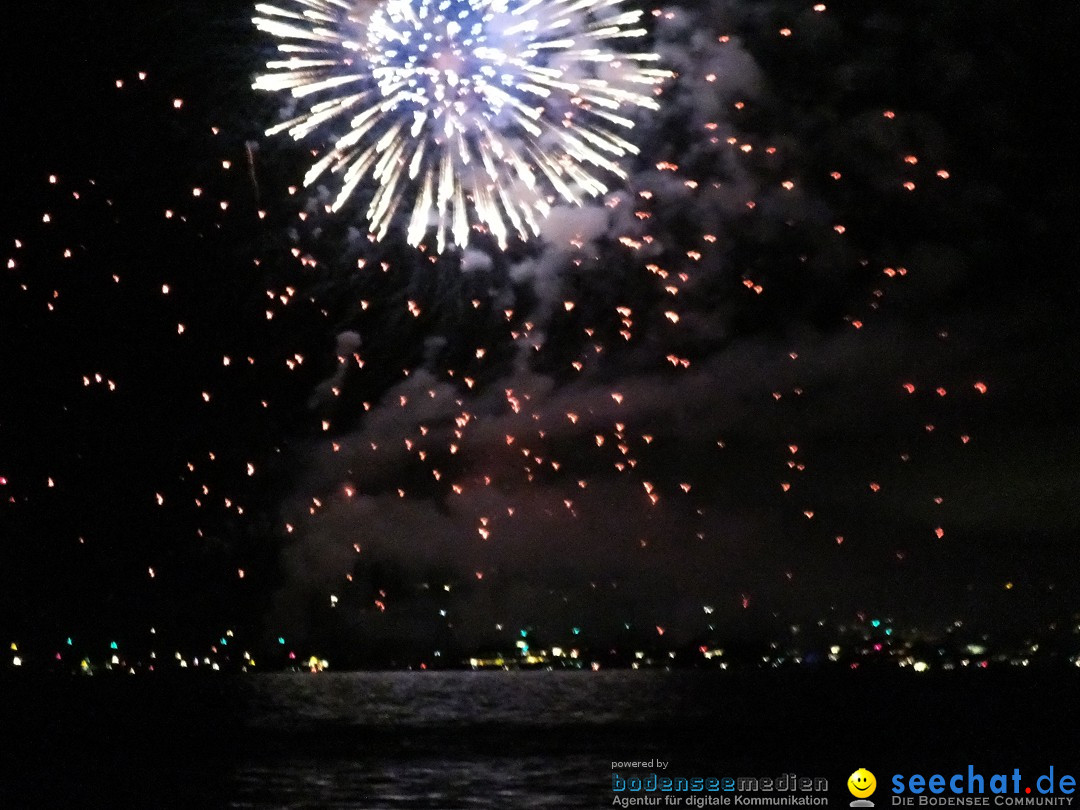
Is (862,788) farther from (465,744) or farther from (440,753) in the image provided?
(465,744)

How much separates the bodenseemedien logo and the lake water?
35cm

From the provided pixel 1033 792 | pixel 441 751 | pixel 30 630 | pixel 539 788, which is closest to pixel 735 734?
pixel 441 751

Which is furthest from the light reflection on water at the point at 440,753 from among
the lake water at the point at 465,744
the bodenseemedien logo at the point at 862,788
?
the bodenseemedien logo at the point at 862,788

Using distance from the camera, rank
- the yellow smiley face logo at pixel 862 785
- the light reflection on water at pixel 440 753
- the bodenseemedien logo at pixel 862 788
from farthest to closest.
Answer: the light reflection on water at pixel 440 753, the yellow smiley face logo at pixel 862 785, the bodenseemedien logo at pixel 862 788

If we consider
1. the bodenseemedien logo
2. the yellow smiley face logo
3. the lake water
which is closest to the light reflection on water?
the lake water

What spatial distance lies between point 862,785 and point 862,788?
0.34 meters

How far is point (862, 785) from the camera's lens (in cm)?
2948

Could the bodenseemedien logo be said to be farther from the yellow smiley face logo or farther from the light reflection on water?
the light reflection on water

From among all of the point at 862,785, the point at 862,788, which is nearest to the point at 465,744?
the point at 862,785

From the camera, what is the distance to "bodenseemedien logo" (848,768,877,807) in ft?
89.4

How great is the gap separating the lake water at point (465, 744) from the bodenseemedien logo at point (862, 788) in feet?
1.15

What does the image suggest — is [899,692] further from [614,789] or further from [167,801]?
[167,801]

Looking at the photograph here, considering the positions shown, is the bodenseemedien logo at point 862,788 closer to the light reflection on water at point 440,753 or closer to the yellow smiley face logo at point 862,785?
the yellow smiley face logo at point 862,785

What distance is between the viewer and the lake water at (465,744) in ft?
103
